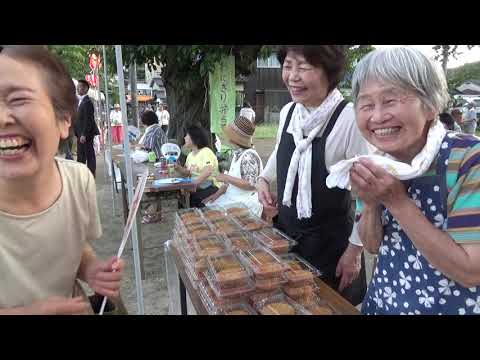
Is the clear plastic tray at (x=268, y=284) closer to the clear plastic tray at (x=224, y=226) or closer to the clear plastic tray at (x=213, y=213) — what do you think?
the clear plastic tray at (x=224, y=226)

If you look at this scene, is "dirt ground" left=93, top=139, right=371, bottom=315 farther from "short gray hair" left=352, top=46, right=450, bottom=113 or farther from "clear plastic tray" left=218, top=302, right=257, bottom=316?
"short gray hair" left=352, top=46, right=450, bottom=113

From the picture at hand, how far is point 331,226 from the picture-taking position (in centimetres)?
180

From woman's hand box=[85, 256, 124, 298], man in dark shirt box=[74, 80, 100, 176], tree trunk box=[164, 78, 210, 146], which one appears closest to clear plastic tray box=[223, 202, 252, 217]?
woman's hand box=[85, 256, 124, 298]

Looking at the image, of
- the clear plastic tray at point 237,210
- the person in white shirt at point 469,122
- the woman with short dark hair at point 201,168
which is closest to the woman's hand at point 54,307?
the clear plastic tray at point 237,210

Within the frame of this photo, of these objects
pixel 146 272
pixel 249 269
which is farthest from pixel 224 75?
pixel 249 269

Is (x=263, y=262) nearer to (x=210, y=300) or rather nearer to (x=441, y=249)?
(x=210, y=300)

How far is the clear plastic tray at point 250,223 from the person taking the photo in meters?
1.93

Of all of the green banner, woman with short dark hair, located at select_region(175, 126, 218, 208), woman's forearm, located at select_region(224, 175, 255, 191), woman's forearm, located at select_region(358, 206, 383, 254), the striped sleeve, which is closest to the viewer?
the striped sleeve

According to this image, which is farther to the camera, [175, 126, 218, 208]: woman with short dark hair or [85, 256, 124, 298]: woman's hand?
[175, 126, 218, 208]: woman with short dark hair

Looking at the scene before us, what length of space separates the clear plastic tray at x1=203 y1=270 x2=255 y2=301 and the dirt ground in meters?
1.99

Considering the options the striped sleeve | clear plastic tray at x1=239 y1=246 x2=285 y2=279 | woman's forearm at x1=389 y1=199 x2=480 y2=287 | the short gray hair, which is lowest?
clear plastic tray at x1=239 y1=246 x2=285 y2=279

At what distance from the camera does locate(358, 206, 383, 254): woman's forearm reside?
1164 mm

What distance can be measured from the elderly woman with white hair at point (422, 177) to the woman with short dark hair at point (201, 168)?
354 cm
